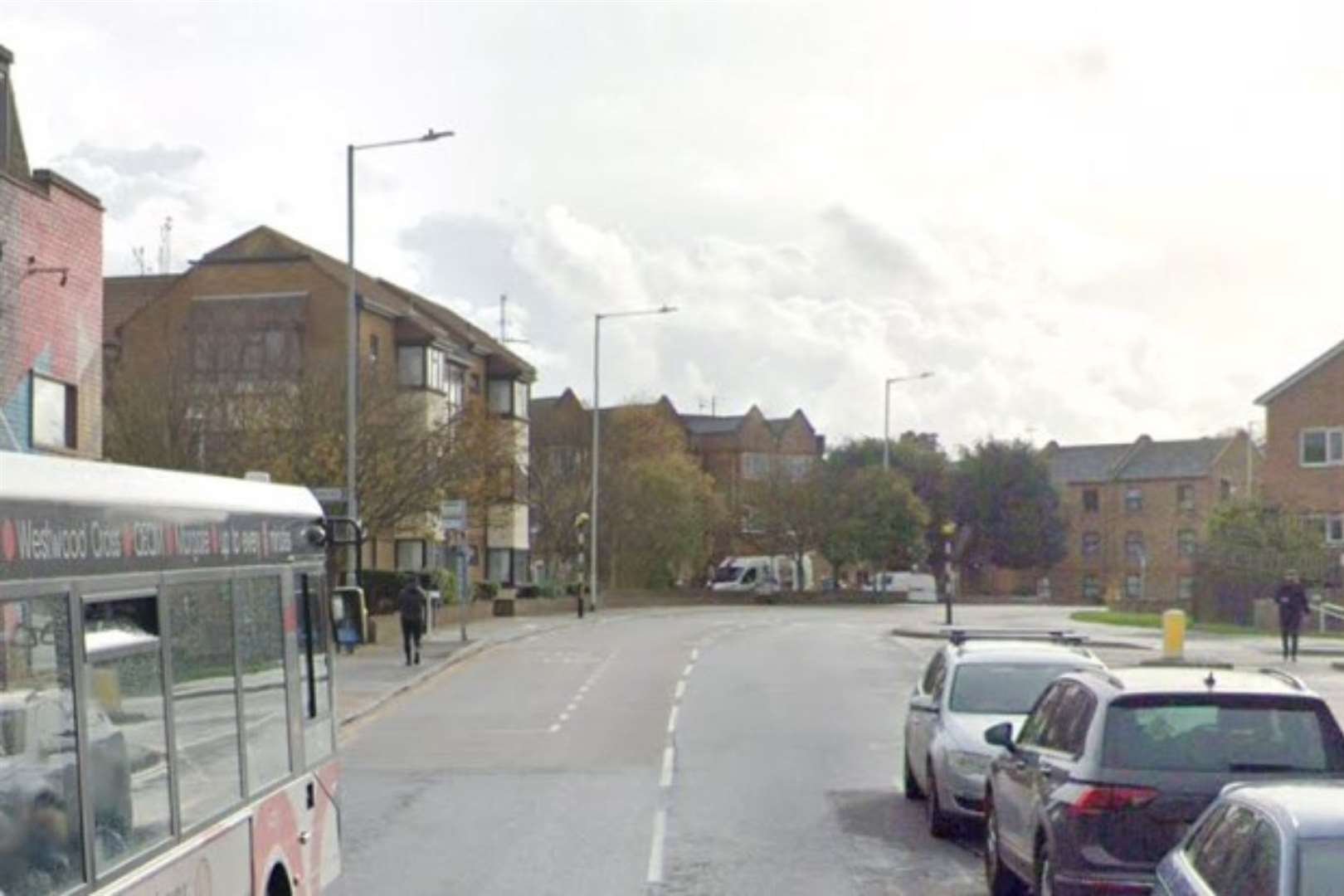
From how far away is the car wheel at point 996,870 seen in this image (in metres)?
12.2

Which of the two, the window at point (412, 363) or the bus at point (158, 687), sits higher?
the window at point (412, 363)

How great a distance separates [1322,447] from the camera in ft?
219

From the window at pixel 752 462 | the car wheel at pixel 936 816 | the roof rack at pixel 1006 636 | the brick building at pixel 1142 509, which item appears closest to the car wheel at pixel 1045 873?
the car wheel at pixel 936 816

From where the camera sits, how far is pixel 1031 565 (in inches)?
4070

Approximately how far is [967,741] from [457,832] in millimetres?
4094

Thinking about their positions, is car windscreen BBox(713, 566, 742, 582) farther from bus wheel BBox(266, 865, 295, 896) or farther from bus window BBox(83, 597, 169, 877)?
bus window BBox(83, 597, 169, 877)

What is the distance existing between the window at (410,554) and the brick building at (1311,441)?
1107 inches

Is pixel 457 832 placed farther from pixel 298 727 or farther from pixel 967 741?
pixel 298 727

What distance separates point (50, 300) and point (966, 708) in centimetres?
1726

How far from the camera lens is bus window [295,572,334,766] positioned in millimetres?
9961

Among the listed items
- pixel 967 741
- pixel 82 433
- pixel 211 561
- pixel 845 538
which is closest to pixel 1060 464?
pixel 845 538

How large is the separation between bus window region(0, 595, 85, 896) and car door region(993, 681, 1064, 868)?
6.35 metres

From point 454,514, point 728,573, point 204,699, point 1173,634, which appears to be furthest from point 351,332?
point 728,573

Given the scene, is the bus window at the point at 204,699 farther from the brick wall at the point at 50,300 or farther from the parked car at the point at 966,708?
the brick wall at the point at 50,300
